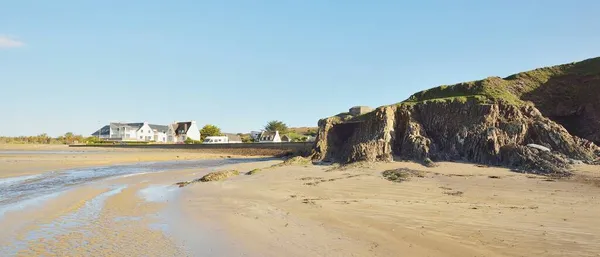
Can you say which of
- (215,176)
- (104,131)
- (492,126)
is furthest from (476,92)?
(104,131)

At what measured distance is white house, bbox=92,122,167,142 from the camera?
101 metres

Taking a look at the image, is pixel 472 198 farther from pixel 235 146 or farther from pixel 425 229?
pixel 235 146

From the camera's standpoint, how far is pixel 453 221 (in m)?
7.65

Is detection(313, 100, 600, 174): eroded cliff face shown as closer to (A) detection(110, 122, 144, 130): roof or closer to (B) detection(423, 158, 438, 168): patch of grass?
(B) detection(423, 158, 438, 168): patch of grass

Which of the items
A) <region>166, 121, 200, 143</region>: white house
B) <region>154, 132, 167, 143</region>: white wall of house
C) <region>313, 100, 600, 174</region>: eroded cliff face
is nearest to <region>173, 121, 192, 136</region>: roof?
<region>166, 121, 200, 143</region>: white house

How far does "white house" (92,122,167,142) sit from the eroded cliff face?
8845 cm

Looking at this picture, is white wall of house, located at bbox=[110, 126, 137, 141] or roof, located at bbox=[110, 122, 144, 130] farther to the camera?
roof, located at bbox=[110, 122, 144, 130]

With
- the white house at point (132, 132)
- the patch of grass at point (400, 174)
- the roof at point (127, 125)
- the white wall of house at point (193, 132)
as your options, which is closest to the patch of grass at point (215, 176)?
the patch of grass at point (400, 174)

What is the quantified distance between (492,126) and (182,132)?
94651 mm

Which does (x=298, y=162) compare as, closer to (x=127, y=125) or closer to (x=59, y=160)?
(x=59, y=160)

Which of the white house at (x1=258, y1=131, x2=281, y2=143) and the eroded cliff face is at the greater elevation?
the white house at (x1=258, y1=131, x2=281, y2=143)

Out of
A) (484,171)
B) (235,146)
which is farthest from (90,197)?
(235,146)

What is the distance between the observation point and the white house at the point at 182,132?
4063 inches

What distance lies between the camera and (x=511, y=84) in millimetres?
23641
